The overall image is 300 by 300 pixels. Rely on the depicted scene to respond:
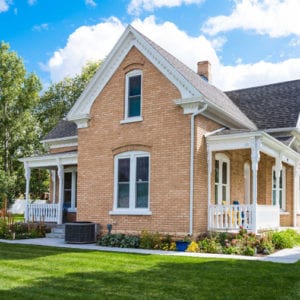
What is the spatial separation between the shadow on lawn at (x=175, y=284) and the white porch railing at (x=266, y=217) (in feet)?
14.8

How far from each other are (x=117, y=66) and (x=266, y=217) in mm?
7953

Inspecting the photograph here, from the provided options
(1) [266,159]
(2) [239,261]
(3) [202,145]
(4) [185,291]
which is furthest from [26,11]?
(4) [185,291]

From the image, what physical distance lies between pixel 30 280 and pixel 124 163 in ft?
27.6

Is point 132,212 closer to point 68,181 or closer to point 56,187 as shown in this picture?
point 68,181

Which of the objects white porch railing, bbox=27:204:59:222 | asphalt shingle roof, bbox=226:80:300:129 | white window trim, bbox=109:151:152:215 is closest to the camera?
white window trim, bbox=109:151:152:215

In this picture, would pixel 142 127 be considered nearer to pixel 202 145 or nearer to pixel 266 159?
pixel 202 145

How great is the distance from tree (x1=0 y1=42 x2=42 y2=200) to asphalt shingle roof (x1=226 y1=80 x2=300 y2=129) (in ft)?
66.8

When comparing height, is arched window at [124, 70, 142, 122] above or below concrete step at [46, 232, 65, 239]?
above

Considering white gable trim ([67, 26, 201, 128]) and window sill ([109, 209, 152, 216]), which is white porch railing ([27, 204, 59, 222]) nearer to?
white gable trim ([67, 26, 201, 128])

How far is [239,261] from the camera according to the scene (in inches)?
447

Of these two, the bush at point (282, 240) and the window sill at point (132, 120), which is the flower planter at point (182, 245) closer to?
the bush at point (282, 240)

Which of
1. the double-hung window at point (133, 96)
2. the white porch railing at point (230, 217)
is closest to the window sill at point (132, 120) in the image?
the double-hung window at point (133, 96)

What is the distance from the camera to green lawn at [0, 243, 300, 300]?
24.4ft

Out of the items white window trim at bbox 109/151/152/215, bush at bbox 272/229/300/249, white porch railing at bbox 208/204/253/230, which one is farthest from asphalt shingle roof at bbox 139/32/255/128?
bush at bbox 272/229/300/249
